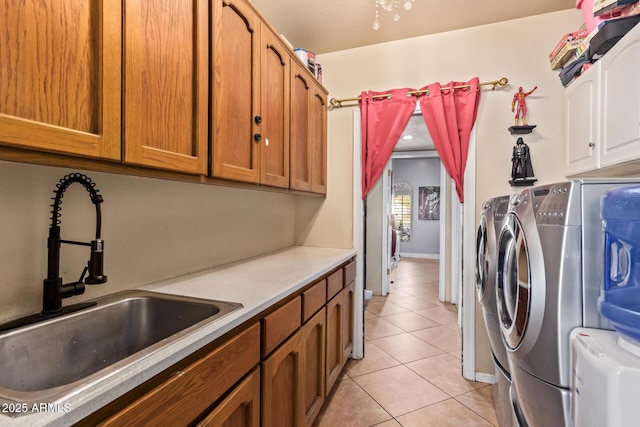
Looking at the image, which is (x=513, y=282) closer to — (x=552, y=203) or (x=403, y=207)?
(x=552, y=203)

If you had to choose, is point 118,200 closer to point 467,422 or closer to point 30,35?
point 30,35

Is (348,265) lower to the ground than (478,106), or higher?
lower

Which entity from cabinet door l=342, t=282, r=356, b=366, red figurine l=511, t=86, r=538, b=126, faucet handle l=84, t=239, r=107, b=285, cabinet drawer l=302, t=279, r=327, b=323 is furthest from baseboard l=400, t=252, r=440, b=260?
faucet handle l=84, t=239, r=107, b=285

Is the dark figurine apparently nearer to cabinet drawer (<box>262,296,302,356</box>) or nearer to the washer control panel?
the washer control panel

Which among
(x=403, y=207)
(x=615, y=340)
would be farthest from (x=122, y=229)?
(x=403, y=207)

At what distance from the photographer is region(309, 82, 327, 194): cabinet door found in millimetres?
2307

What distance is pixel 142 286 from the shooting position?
52.1 inches

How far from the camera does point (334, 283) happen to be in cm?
195

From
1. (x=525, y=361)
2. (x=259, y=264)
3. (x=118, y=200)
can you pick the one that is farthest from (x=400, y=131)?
(x=118, y=200)

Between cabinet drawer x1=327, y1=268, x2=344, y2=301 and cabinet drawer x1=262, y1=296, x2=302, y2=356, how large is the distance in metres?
0.45

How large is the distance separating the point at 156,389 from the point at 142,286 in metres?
0.75

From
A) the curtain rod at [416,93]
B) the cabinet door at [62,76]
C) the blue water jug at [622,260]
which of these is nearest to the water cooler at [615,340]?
the blue water jug at [622,260]

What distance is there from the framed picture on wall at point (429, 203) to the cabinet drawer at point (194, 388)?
6.63m

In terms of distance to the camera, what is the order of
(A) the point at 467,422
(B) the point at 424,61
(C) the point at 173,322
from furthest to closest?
(B) the point at 424,61
(A) the point at 467,422
(C) the point at 173,322
